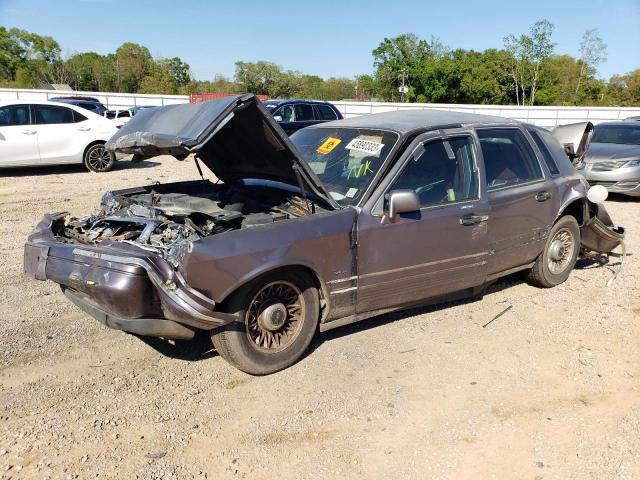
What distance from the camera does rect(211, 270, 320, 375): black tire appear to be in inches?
132

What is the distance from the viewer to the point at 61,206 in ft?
28.3

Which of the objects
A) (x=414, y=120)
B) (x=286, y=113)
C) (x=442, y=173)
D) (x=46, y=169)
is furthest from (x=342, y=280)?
(x=286, y=113)

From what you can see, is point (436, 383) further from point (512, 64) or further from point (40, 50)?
point (40, 50)

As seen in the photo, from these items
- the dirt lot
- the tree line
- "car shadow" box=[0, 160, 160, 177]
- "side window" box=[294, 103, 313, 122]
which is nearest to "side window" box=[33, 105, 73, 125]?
"car shadow" box=[0, 160, 160, 177]

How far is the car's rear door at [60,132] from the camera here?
11.4m

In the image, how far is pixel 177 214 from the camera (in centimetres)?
389

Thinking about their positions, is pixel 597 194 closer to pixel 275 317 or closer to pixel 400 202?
pixel 400 202

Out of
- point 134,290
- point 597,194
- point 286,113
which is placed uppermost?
point 286,113

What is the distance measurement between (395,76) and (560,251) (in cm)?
5927

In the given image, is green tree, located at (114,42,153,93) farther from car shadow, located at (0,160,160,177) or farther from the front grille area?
the front grille area

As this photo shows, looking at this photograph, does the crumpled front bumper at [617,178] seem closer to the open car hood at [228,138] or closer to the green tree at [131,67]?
the open car hood at [228,138]

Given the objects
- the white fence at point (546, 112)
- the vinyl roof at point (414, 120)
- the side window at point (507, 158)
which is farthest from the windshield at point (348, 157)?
the white fence at point (546, 112)

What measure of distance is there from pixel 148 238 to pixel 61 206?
6079 mm

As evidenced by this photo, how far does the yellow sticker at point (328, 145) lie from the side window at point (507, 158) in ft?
4.17
